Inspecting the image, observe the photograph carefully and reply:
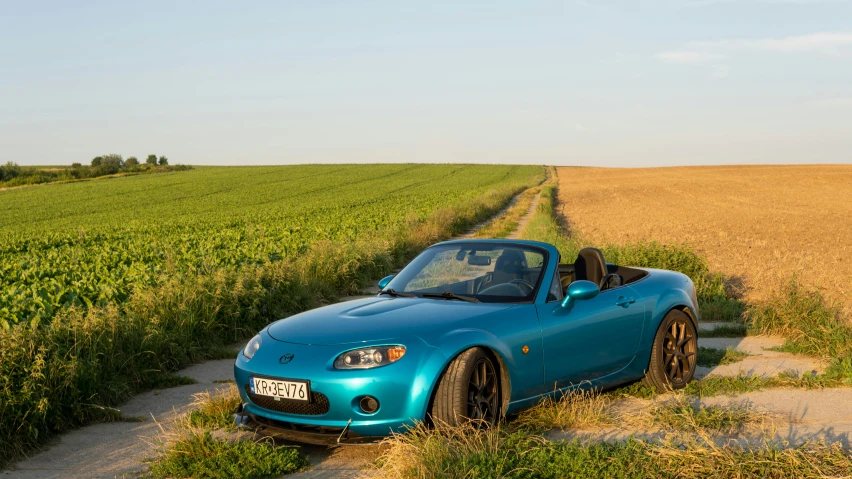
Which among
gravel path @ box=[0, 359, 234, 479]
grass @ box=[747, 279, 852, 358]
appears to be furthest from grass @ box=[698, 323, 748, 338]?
gravel path @ box=[0, 359, 234, 479]

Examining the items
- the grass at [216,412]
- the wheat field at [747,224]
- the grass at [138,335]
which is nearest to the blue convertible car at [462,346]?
the grass at [216,412]

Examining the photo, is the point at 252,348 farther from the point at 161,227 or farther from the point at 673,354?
the point at 161,227

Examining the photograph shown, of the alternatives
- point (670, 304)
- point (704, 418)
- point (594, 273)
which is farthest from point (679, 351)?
point (704, 418)

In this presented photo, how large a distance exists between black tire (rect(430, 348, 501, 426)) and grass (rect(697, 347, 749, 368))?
3365 mm

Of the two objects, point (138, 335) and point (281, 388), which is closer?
point (281, 388)

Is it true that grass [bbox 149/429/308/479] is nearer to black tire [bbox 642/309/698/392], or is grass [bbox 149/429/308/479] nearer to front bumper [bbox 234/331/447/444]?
front bumper [bbox 234/331/447/444]

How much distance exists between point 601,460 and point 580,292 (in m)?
1.70

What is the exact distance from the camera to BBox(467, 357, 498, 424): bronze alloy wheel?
16.9ft

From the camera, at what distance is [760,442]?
507 centimetres

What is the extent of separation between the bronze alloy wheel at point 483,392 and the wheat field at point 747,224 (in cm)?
598

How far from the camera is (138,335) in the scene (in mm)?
7637

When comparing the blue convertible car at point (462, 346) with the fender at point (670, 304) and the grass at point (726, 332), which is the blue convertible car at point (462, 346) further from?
the grass at point (726, 332)

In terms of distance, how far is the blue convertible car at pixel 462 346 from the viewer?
490 cm

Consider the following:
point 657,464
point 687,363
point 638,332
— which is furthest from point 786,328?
point 657,464
